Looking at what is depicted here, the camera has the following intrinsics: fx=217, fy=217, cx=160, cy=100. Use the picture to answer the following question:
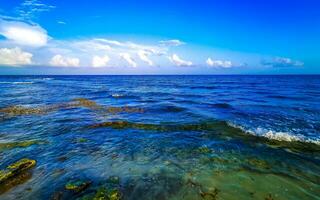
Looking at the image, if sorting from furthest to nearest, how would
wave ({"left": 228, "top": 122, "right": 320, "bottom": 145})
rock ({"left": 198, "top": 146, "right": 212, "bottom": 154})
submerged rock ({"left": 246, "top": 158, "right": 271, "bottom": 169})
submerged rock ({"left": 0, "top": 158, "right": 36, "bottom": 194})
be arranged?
wave ({"left": 228, "top": 122, "right": 320, "bottom": 145}), rock ({"left": 198, "top": 146, "right": 212, "bottom": 154}), submerged rock ({"left": 246, "top": 158, "right": 271, "bottom": 169}), submerged rock ({"left": 0, "top": 158, "right": 36, "bottom": 194})

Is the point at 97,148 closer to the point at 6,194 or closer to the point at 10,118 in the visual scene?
the point at 6,194

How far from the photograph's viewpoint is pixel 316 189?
17.5 feet

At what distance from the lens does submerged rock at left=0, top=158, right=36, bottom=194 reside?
553cm

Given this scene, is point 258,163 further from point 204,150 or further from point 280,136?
point 280,136

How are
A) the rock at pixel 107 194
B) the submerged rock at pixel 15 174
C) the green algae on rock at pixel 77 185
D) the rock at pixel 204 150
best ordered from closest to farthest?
the rock at pixel 107 194, the green algae on rock at pixel 77 185, the submerged rock at pixel 15 174, the rock at pixel 204 150

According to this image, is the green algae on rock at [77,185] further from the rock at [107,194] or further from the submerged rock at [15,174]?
the submerged rock at [15,174]

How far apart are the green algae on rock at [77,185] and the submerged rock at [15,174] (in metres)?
1.39

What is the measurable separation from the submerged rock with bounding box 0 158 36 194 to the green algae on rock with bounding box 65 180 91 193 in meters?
1.39

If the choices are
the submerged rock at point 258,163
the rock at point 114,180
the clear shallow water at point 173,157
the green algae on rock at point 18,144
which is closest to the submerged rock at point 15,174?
the clear shallow water at point 173,157

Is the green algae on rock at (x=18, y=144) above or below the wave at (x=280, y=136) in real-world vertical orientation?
above

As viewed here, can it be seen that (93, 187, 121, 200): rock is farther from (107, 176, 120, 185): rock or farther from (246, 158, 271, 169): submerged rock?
(246, 158, 271, 169): submerged rock

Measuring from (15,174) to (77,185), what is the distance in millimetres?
2122

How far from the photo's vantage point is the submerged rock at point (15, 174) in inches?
218

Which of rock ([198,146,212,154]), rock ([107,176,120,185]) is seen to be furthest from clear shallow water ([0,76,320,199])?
rock ([107,176,120,185])
